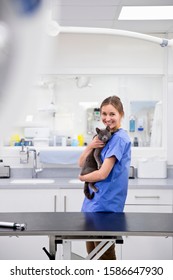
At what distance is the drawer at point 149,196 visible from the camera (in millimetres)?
2902

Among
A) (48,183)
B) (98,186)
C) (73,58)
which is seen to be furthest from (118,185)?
(73,58)

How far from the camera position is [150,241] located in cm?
292

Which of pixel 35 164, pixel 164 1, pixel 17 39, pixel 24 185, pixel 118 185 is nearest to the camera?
pixel 17 39

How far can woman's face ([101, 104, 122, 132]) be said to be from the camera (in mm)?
2113

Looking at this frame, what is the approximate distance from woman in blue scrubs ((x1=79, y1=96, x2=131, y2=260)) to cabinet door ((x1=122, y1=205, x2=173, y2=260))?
0.86m

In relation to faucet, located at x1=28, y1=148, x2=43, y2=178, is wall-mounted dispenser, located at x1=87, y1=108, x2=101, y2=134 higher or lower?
higher

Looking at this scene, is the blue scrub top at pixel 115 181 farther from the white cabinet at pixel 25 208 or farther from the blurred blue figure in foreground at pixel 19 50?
the blurred blue figure in foreground at pixel 19 50

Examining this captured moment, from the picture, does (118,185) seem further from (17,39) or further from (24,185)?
(17,39)

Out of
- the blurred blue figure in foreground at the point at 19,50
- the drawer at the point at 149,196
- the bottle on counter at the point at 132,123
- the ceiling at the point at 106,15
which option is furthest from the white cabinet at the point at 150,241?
the blurred blue figure in foreground at the point at 19,50

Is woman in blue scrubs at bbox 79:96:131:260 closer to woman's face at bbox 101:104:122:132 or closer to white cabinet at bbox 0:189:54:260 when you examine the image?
woman's face at bbox 101:104:122:132

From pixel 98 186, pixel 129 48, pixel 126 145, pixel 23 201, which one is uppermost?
pixel 129 48

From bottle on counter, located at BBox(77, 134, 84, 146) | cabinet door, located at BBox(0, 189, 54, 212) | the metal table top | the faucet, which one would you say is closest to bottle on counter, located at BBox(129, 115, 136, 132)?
bottle on counter, located at BBox(77, 134, 84, 146)

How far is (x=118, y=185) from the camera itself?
2.01 m

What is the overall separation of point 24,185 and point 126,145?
1.20 m
